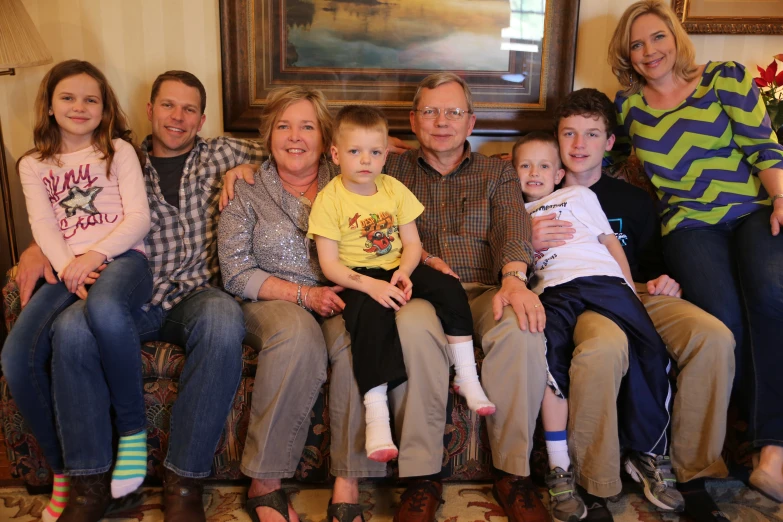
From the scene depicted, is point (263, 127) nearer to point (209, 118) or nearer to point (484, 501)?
point (209, 118)

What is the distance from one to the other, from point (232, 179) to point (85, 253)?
507 mm

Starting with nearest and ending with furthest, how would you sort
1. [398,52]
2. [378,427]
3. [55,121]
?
[378,427] < [55,121] < [398,52]

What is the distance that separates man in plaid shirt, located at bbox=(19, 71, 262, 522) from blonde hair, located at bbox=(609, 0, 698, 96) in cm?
138

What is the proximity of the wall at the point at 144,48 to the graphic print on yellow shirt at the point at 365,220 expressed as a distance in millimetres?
900

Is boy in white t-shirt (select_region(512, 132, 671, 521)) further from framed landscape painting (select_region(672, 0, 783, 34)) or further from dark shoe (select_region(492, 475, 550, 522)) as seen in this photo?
framed landscape painting (select_region(672, 0, 783, 34))

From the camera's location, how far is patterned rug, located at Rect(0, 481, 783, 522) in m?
1.72

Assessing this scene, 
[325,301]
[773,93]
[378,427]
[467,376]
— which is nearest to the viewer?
[378,427]

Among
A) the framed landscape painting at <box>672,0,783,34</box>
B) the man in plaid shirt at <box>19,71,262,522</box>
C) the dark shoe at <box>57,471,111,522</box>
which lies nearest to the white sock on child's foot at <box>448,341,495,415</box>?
the man in plaid shirt at <box>19,71,262,522</box>

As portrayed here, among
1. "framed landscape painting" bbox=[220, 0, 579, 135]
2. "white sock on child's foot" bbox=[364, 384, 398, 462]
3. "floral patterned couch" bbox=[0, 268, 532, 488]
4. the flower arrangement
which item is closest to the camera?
"white sock on child's foot" bbox=[364, 384, 398, 462]

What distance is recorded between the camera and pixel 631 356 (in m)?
1.76

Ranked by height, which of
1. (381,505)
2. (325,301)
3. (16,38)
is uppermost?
(16,38)

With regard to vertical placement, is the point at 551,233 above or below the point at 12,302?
above

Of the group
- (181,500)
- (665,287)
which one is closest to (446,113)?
(665,287)

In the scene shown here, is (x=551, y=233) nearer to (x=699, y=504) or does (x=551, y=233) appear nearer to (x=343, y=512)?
(x=699, y=504)
